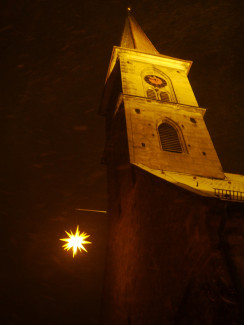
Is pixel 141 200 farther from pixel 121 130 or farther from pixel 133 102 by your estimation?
pixel 133 102

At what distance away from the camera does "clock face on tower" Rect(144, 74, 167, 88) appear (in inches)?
719

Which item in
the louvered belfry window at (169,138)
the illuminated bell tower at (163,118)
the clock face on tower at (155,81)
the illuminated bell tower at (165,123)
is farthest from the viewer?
the clock face on tower at (155,81)

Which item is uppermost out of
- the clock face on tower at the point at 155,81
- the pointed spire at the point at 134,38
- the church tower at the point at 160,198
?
the pointed spire at the point at 134,38

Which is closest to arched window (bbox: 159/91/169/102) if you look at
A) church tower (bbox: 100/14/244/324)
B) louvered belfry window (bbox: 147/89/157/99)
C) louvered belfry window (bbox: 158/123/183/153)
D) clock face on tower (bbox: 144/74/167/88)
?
church tower (bbox: 100/14/244/324)

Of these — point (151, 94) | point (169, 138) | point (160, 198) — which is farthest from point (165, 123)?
point (160, 198)

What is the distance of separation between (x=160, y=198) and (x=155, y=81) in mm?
11300

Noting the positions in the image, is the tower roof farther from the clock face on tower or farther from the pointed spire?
the clock face on tower

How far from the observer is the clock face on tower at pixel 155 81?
18273mm

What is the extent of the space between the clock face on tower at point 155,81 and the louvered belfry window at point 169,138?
4.19 m

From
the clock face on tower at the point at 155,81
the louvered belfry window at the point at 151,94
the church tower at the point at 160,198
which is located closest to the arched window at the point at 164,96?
the church tower at the point at 160,198

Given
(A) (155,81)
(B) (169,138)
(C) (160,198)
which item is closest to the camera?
(C) (160,198)

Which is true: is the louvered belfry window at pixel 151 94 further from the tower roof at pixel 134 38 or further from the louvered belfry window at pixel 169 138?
the tower roof at pixel 134 38

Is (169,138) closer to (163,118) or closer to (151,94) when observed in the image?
(163,118)

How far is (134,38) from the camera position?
Result: 24.7 meters
